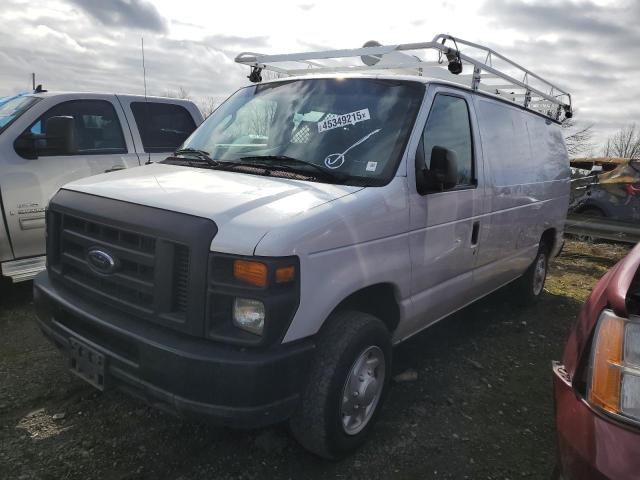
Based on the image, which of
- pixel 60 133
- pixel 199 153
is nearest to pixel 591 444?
pixel 199 153

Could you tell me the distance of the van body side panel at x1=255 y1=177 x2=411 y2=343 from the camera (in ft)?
7.43

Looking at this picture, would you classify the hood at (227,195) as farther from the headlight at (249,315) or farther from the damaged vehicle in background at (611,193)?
the damaged vehicle in background at (611,193)

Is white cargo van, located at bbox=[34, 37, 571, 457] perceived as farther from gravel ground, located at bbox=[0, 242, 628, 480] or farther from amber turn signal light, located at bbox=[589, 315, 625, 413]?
amber turn signal light, located at bbox=[589, 315, 625, 413]

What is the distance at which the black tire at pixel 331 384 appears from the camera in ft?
8.17

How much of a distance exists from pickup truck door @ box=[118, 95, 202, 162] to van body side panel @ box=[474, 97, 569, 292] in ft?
11.9

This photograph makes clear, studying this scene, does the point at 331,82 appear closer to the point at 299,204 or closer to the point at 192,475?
the point at 299,204

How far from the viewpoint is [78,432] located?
9.52ft

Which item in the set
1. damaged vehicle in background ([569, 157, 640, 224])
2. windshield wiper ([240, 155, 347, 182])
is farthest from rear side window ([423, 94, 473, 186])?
damaged vehicle in background ([569, 157, 640, 224])

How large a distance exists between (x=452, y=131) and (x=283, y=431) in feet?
7.68

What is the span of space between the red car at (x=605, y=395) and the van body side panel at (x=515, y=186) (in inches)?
86.3

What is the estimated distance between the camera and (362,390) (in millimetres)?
2783

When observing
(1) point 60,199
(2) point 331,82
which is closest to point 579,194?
(2) point 331,82

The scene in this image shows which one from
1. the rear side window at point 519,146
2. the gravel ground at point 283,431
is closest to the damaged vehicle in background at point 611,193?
the rear side window at point 519,146

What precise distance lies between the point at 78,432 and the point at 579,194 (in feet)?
34.9
